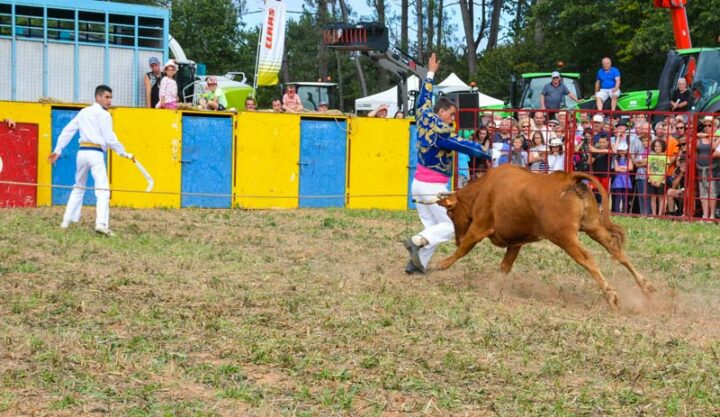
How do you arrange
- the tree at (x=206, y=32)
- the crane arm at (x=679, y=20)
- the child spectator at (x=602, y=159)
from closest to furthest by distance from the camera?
A: 1. the child spectator at (x=602, y=159)
2. the crane arm at (x=679, y=20)
3. the tree at (x=206, y=32)

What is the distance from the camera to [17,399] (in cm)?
561

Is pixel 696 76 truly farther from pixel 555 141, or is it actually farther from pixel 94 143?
pixel 94 143

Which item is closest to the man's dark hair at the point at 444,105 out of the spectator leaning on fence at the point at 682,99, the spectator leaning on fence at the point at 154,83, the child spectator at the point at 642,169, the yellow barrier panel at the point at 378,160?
the yellow barrier panel at the point at 378,160

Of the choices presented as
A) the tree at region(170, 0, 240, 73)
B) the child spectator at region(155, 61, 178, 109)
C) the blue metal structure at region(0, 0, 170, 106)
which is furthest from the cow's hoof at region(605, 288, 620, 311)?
the tree at region(170, 0, 240, 73)

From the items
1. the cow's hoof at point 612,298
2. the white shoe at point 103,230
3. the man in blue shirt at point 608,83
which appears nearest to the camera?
the cow's hoof at point 612,298

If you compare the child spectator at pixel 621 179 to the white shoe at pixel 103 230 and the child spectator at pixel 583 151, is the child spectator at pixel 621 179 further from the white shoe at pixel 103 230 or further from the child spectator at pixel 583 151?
the white shoe at pixel 103 230

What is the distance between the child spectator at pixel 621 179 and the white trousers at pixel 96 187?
8304 mm

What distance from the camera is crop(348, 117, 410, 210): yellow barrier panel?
17984mm

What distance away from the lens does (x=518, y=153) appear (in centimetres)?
1808

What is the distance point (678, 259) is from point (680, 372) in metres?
6.03

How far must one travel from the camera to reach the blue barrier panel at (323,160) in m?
17.7

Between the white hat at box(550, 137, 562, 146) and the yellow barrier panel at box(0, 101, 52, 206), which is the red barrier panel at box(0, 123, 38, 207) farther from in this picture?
the white hat at box(550, 137, 562, 146)

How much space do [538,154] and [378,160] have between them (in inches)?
102

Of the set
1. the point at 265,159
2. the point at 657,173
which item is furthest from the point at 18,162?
the point at 657,173
